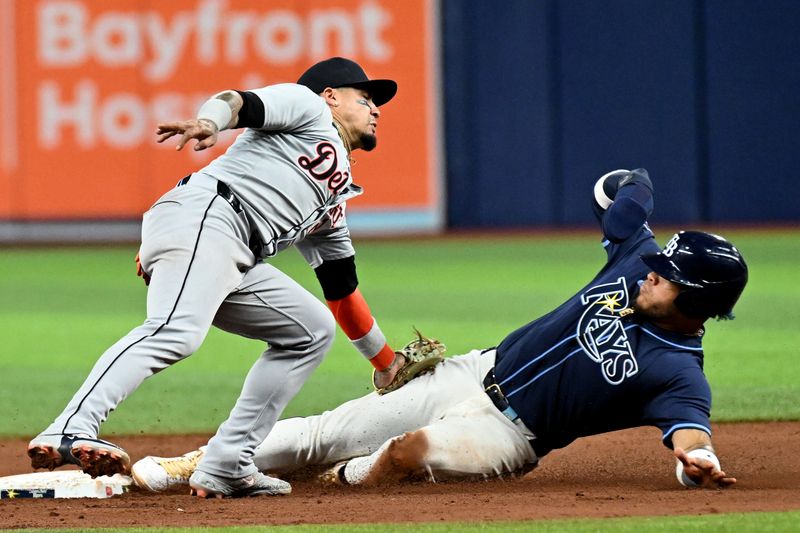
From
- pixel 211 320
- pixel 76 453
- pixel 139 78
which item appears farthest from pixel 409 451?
pixel 139 78

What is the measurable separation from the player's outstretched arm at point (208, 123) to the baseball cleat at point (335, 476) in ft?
4.58

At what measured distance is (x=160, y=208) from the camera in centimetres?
440

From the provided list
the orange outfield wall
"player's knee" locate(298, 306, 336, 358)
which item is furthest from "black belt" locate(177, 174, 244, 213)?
the orange outfield wall

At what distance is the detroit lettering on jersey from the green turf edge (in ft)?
1.65

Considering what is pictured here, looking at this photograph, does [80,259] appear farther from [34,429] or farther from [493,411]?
[493,411]

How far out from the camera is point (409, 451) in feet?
15.3

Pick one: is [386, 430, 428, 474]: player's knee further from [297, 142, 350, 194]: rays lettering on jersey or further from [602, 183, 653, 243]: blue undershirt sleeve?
[602, 183, 653, 243]: blue undershirt sleeve

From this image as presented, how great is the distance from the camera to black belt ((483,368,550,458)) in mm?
4711

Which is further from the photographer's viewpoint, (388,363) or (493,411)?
(388,363)

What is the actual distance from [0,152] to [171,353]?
13.7m

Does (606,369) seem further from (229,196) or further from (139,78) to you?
(139,78)

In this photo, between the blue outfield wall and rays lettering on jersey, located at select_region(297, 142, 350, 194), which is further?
the blue outfield wall

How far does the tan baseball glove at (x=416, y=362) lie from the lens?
16.6ft

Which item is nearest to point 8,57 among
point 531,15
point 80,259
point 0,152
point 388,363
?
point 0,152
